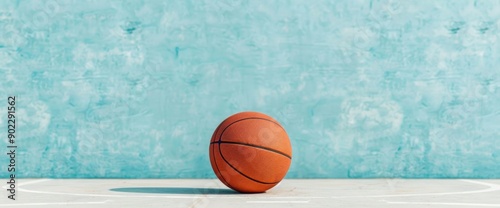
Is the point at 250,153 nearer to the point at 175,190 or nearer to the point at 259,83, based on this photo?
the point at 175,190

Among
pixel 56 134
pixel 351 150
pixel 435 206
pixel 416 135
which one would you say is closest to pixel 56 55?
pixel 56 134

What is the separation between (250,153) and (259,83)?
3.52 m

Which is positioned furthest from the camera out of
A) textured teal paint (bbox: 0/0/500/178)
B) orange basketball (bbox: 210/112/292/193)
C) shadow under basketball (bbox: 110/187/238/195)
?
textured teal paint (bbox: 0/0/500/178)

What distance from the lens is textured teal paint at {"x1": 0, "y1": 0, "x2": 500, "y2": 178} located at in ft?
38.2

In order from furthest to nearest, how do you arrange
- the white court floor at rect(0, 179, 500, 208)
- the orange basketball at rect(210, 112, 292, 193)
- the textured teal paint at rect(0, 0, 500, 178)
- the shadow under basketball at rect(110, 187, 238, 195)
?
the textured teal paint at rect(0, 0, 500, 178) → the shadow under basketball at rect(110, 187, 238, 195) → the orange basketball at rect(210, 112, 292, 193) → the white court floor at rect(0, 179, 500, 208)

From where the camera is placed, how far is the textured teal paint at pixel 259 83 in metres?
11.6

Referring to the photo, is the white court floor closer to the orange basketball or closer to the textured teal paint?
the orange basketball

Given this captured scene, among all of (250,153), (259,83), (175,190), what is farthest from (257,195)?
(259,83)

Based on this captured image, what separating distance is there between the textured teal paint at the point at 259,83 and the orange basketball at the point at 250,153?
9.91 ft

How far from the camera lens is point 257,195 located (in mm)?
8492

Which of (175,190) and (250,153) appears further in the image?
(175,190)

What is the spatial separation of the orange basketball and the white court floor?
0.62ft

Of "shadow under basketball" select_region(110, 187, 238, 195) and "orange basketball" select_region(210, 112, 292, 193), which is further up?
"orange basketball" select_region(210, 112, 292, 193)

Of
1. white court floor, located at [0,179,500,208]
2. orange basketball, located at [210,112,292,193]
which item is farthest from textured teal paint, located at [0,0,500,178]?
orange basketball, located at [210,112,292,193]
